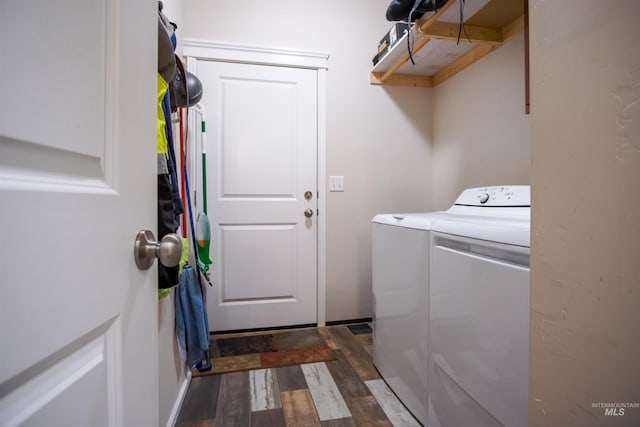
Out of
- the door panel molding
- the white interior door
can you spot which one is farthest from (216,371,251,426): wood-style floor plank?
the door panel molding

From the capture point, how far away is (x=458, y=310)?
978 millimetres

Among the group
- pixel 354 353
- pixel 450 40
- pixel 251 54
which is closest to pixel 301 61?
pixel 251 54

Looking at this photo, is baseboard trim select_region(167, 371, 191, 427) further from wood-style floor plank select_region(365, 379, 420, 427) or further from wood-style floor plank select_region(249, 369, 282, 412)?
wood-style floor plank select_region(365, 379, 420, 427)

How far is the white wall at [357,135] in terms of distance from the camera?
2.21 m

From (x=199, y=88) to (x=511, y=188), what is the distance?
5.29 ft

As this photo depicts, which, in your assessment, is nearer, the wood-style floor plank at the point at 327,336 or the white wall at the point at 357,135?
the wood-style floor plank at the point at 327,336

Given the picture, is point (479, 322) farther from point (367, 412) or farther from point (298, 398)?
point (298, 398)

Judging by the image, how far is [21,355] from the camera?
0.78 ft

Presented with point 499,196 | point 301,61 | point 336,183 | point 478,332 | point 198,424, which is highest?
point 301,61

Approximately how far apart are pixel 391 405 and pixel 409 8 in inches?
80.9

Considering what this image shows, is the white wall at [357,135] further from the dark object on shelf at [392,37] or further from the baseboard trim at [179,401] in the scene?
the baseboard trim at [179,401]

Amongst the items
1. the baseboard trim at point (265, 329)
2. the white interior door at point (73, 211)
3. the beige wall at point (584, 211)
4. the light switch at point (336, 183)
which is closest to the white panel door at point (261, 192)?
the baseboard trim at point (265, 329)

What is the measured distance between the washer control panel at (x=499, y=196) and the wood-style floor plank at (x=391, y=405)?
107cm

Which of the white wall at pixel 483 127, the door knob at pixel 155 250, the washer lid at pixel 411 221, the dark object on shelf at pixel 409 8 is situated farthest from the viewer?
the white wall at pixel 483 127
